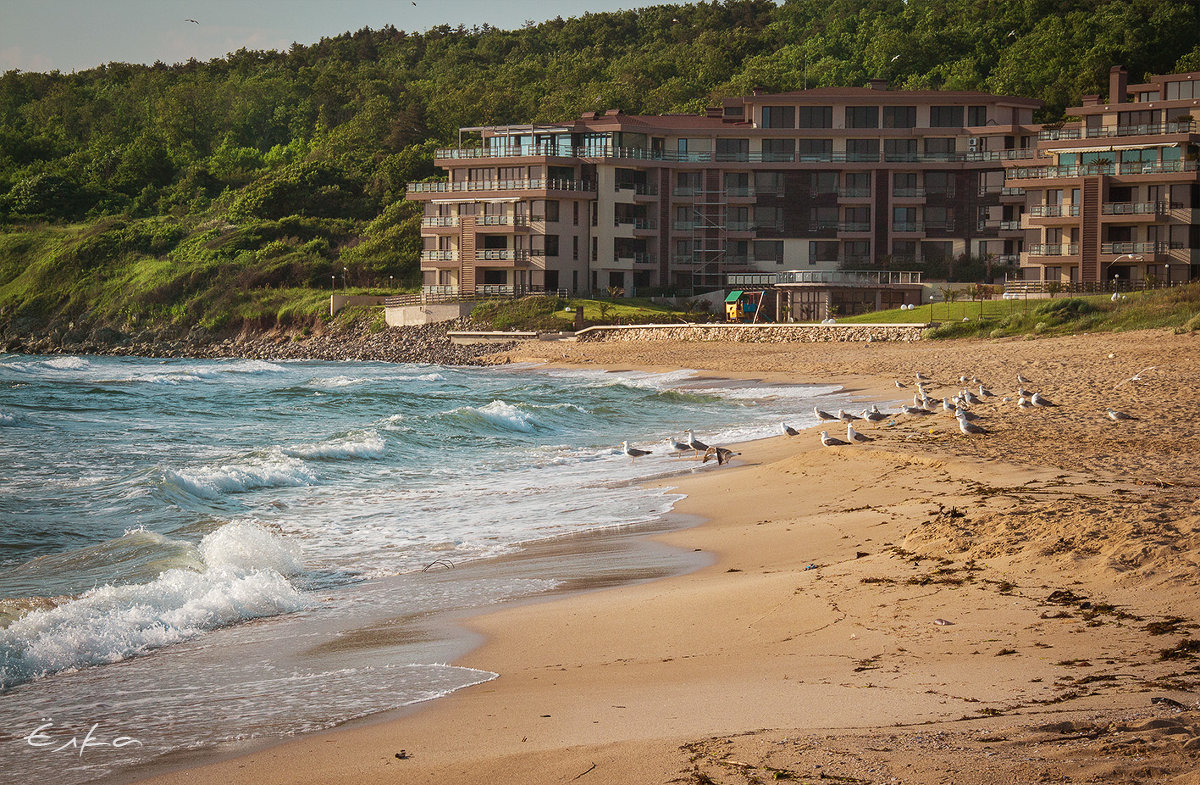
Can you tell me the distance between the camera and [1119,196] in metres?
54.2

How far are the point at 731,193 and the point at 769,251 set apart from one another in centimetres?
426

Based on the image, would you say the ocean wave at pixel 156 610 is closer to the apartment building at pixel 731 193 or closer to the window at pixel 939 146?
the apartment building at pixel 731 193

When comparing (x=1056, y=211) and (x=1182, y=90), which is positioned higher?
(x=1182, y=90)

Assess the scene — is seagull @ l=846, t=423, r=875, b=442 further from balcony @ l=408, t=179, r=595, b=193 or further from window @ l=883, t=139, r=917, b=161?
window @ l=883, t=139, r=917, b=161

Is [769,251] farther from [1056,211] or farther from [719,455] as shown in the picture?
[719,455]

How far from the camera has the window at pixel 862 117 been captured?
6706cm

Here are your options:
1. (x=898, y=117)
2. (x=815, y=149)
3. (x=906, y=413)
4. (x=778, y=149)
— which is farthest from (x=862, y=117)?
(x=906, y=413)

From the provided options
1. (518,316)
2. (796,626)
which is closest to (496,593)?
(796,626)

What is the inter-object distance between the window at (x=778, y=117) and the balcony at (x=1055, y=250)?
59.0 feet

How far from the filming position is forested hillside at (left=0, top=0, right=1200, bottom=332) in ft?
245

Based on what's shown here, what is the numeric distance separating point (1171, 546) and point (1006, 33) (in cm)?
8504

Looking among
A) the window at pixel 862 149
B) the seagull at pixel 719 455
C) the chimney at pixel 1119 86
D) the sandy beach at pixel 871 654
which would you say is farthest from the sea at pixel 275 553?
the window at pixel 862 149

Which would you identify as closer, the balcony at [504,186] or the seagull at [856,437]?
the seagull at [856,437]

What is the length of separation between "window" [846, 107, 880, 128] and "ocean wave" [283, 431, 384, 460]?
173 feet
